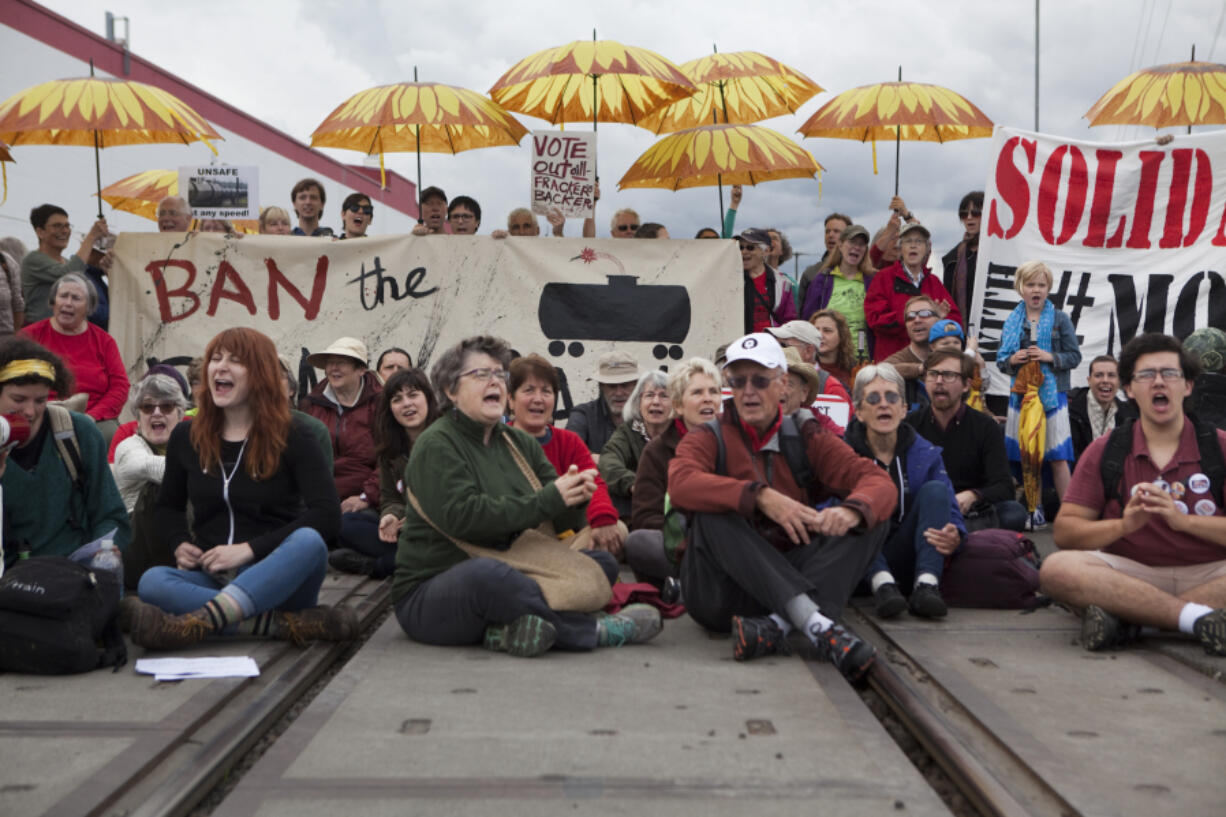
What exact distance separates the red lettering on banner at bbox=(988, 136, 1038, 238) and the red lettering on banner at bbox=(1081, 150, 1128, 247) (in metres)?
0.51

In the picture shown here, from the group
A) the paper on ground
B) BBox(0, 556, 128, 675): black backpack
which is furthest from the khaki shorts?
BBox(0, 556, 128, 675): black backpack

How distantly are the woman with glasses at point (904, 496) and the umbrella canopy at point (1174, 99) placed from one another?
4519mm

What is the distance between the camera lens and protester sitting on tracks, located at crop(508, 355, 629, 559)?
5348 mm

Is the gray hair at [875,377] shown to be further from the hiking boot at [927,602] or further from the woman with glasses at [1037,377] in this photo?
the woman with glasses at [1037,377]

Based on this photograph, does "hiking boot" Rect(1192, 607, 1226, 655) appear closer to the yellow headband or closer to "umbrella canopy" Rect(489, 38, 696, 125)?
the yellow headband

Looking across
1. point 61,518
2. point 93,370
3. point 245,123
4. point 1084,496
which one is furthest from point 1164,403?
point 245,123

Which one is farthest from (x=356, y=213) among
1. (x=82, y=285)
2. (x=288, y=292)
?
(x=82, y=285)

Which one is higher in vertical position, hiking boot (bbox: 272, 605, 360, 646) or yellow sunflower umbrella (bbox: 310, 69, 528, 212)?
yellow sunflower umbrella (bbox: 310, 69, 528, 212)

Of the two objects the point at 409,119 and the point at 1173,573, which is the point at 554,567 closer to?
the point at 1173,573

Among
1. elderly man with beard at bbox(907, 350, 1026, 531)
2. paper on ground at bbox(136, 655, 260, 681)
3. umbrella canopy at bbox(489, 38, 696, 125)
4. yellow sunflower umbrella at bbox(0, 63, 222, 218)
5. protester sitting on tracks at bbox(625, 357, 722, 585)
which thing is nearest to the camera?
paper on ground at bbox(136, 655, 260, 681)

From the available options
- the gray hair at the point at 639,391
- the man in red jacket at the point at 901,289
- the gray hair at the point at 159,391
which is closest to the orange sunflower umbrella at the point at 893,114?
the man in red jacket at the point at 901,289

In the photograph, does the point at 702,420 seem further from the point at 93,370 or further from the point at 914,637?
the point at 93,370

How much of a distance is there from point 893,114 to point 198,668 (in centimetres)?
646

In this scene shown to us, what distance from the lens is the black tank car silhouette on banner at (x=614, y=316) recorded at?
28.8 feet
